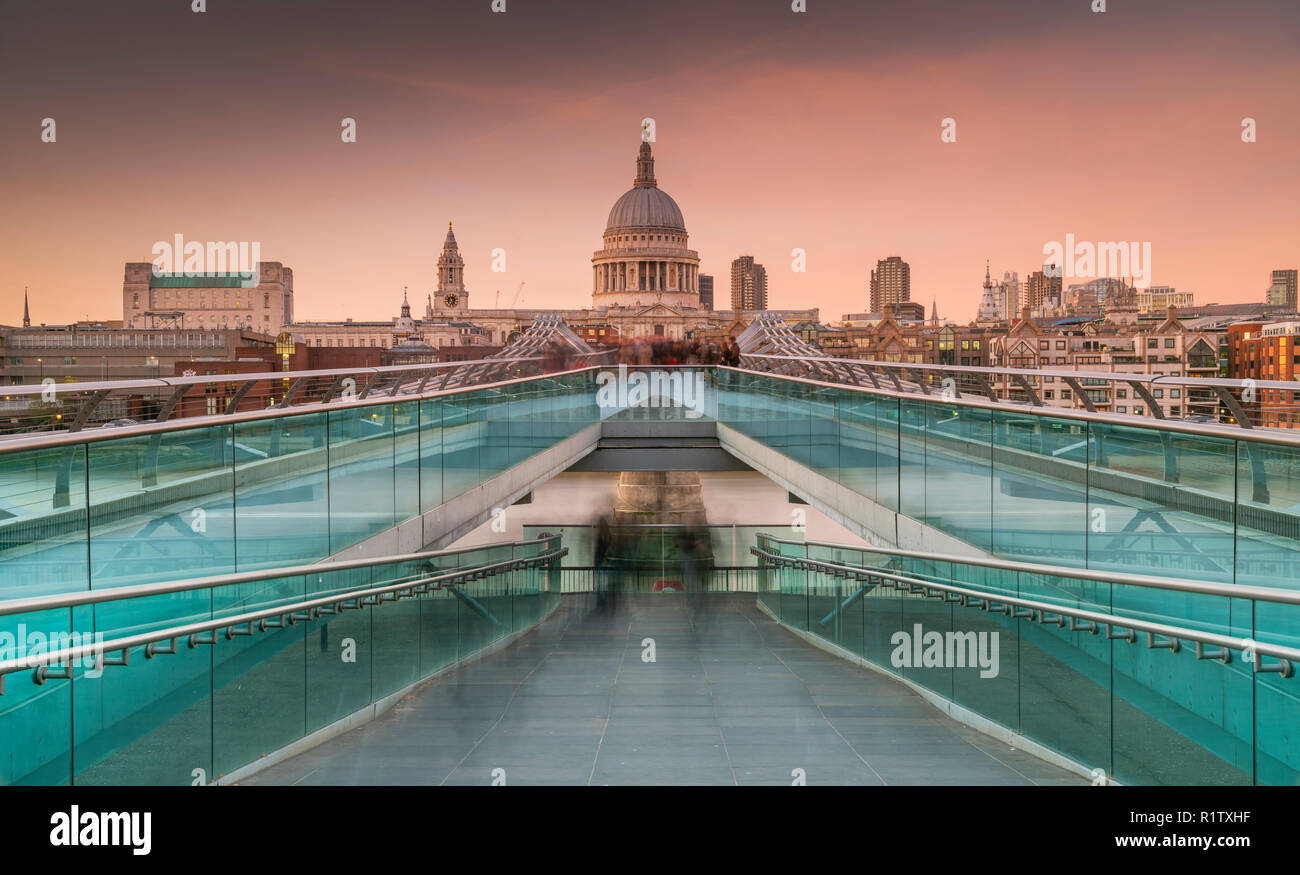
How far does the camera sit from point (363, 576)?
6.54m

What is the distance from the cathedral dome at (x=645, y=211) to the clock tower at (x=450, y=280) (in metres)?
30.7

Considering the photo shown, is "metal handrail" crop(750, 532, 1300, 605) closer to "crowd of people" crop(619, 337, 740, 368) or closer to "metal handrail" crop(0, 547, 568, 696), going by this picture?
"metal handrail" crop(0, 547, 568, 696)

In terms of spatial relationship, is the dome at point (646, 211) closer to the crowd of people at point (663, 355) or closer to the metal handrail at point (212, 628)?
the crowd of people at point (663, 355)

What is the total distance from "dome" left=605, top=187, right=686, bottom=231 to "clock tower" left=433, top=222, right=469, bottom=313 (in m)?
31.3

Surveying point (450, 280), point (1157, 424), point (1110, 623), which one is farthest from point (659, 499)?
point (450, 280)

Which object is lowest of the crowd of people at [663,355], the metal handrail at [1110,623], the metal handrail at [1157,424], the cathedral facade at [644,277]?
the metal handrail at [1110,623]

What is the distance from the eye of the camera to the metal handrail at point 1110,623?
3.66 m

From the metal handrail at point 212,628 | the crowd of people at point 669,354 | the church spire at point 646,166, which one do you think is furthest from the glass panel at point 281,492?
the church spire at point 646,166

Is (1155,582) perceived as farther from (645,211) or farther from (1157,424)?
(645,211)

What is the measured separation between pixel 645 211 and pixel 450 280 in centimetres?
3961

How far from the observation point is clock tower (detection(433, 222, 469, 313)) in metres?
152

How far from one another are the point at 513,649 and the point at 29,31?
33662 mm
